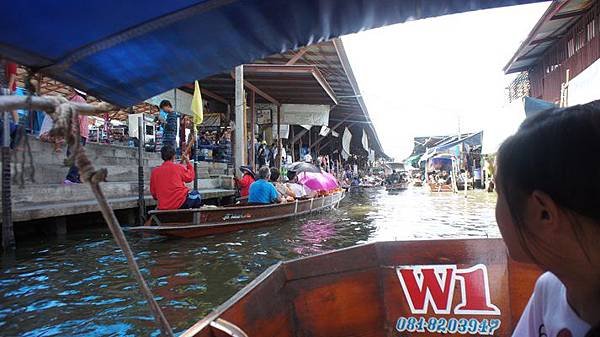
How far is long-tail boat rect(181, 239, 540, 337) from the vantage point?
9.07 ft

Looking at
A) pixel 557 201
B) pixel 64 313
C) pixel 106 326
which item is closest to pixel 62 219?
pixel 64 313

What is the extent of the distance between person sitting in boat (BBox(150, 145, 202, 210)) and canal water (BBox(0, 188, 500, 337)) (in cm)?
70

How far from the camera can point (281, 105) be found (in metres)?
17.3

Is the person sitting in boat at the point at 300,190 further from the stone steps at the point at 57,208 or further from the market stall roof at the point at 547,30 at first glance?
the market stall roof at the point at 547,30

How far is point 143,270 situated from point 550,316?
558cm

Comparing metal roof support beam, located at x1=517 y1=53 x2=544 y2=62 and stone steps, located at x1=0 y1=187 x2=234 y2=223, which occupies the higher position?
Result: metal roof support beam, located at x1=517 y1=53 x2=544 y2=62

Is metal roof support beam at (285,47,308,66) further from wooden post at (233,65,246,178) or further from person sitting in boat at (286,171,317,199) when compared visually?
person sitting in boat at (286,171,317,199)

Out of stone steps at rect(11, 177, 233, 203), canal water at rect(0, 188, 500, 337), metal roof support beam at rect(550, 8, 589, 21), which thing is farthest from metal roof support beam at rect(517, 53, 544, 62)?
stone steps at rect(11, 177, 233, 203)

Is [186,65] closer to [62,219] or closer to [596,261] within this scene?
[596,261]

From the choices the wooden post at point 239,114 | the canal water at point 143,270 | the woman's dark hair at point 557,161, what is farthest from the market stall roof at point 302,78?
the woman's dark hair at point 557,161

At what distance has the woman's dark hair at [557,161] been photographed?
0.79 metres

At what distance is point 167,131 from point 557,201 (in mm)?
9632

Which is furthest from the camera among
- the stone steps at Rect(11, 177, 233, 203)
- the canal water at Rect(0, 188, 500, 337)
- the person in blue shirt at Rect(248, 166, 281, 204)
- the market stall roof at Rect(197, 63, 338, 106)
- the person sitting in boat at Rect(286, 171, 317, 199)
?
the person sitting in boat at Rect(286, 171, 317, 199)

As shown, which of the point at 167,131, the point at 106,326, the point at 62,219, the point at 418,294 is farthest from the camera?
the point at 167,131
